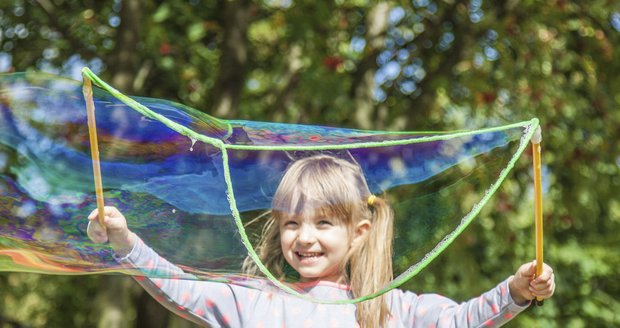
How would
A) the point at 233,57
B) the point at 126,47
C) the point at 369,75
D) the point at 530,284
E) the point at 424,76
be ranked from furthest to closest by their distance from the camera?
the point at 424,76 < the point at 369,75 < the point at 233,57 < the point at 126,47 < the point at 530,284

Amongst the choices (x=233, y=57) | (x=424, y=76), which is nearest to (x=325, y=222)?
(x=233, y=57)

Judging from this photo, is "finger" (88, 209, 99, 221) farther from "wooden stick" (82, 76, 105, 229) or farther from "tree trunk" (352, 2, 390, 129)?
"tree trunk" (352, 2, 390, 129)

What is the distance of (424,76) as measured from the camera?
6.89 metres

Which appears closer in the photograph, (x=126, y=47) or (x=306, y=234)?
(x=306, y=234)

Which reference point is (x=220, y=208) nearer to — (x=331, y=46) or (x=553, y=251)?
(x=331, y=46)

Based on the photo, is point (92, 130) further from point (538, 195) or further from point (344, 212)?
point (538, 195)

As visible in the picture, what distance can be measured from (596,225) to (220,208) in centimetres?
536

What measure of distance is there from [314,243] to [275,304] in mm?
188

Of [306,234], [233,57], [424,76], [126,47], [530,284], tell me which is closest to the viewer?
[530,284]

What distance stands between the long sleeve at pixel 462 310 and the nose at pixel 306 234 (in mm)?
287

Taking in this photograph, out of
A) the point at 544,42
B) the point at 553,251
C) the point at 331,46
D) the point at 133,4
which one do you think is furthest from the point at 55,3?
the point at 553,251

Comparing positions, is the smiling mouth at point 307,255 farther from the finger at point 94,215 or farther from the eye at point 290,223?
the finger at point 94,215

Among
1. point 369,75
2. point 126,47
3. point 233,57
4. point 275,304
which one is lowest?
point 275,304

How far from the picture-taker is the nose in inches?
98.9
